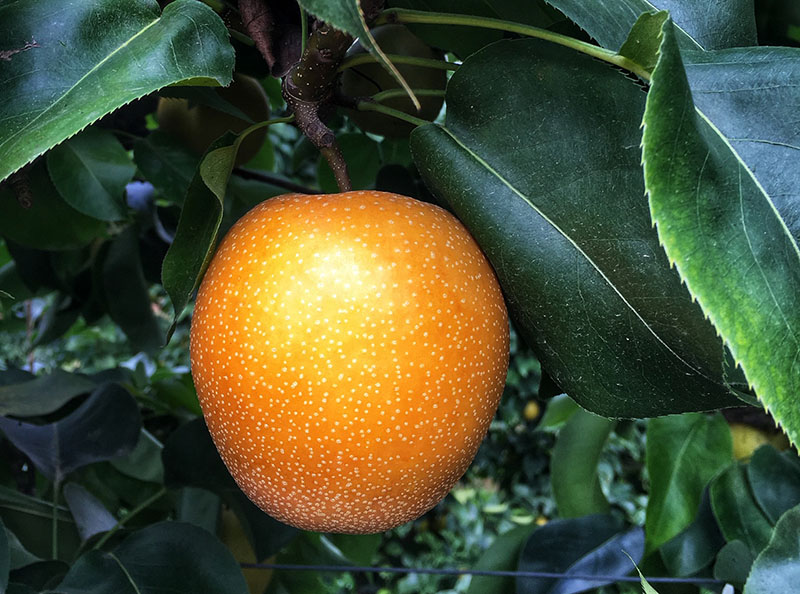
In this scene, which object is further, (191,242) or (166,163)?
(166,163)

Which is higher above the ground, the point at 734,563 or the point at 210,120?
the point at 210,120

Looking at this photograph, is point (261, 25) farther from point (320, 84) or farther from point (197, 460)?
point (197, 460)

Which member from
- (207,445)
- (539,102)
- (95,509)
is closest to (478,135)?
(539,102)

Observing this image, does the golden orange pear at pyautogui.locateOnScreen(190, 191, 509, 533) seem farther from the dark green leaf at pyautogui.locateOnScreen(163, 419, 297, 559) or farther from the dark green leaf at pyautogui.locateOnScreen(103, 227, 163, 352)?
the dark green leaf at pyautogui.locateOnScreen(103, 227, 163, 352)

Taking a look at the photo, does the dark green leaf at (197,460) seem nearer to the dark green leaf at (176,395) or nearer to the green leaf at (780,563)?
the dark green leaf at (176,395)

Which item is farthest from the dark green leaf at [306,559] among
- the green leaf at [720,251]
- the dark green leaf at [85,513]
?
the green leaf at [720,251]

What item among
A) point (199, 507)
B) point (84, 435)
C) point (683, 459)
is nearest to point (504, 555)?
point (683, 459)

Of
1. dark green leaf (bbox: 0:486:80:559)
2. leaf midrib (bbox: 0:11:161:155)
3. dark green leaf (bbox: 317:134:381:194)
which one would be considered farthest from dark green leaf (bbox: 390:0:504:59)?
dark green leaf (bbox: 0:486:80:559)
